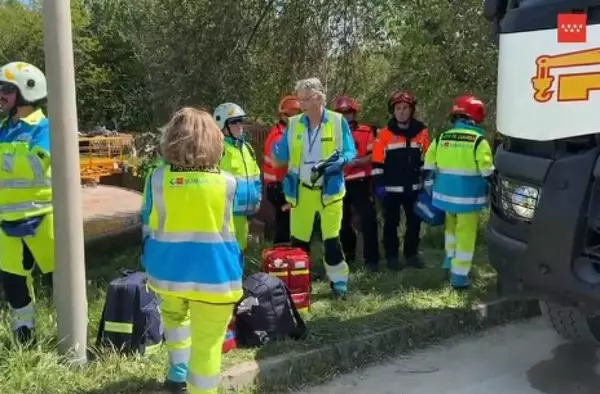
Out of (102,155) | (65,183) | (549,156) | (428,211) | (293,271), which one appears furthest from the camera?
(102,155)

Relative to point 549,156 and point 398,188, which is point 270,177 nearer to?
point 398,188

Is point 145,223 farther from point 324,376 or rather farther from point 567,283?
point 567,283

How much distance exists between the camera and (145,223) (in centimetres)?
434

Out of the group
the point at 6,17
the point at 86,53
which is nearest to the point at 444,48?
the point at 86,53

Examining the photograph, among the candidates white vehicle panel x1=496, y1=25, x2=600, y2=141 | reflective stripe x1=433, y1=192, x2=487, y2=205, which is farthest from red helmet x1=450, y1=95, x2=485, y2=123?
white vehicle panel x1=496, y1=25, x2=600, y2=141

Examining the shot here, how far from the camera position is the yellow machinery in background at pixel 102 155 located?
14.6m

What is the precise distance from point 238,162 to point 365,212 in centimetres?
184

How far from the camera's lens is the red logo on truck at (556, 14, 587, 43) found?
400 cm

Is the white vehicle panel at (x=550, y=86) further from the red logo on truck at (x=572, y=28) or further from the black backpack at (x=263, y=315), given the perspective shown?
the black backpack at (x=263, y=315)

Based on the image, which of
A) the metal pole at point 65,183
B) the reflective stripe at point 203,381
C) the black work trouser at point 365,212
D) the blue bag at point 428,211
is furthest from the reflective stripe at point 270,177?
the reflective stripe at point 203,381

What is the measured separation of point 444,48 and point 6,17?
85.3 feet

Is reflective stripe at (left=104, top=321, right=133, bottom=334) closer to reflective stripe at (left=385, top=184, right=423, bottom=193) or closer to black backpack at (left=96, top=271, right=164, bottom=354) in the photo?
black backpack at (left=96, top=271, right=164, bottom=354)

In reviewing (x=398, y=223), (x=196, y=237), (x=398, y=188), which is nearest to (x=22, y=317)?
(x=196, y=237)

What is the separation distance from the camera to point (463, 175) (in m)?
6.48
